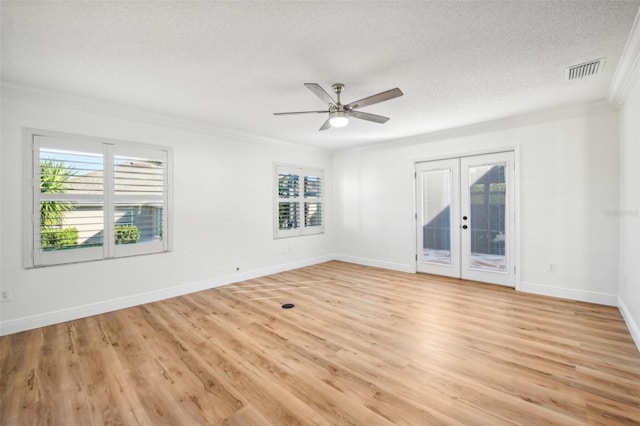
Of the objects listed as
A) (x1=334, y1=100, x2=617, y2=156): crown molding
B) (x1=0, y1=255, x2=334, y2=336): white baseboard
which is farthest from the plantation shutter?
(x1=334, y1=100, x2=617, y2=156): crown molding

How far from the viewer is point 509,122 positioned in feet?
13.8

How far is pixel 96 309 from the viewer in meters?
3.47

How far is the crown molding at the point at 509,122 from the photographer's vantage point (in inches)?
142

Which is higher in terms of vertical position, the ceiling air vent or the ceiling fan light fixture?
the ceiling air vent

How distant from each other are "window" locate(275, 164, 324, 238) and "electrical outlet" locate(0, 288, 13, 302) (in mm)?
3581

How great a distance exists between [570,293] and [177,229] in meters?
5.64

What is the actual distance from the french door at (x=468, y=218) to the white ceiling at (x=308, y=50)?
1.21m

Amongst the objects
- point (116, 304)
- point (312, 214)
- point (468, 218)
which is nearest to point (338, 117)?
point (468, 218)

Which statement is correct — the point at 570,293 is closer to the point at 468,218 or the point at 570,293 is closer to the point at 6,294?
the point at 468,218

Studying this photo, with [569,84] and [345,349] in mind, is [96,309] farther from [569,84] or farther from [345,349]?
[569,84]

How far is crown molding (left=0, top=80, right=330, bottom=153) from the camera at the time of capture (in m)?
3.02

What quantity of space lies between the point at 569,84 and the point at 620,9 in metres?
1.38

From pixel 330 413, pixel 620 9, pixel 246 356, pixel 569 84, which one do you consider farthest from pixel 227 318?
pixel 569 84

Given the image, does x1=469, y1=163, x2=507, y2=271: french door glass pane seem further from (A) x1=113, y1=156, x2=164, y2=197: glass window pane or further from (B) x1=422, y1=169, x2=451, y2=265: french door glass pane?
(A) x1=113, y1=156, x2=164, y2=197: glass window pane
